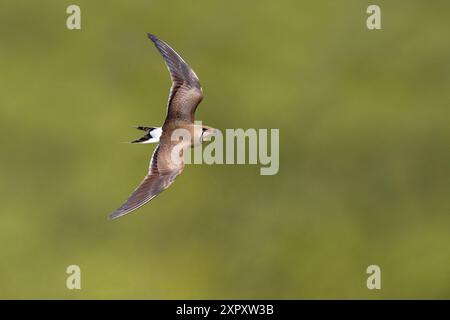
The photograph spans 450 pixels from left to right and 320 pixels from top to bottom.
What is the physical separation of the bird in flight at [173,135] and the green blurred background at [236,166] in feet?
36.1

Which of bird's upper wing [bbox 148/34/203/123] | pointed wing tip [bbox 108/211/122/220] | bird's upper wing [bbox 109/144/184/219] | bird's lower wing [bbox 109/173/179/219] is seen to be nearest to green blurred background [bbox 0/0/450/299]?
bird's upper wing [bbox 148/34/203/123]

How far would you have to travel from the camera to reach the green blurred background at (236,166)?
1099 inches

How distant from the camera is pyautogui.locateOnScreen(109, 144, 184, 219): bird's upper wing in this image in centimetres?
1484

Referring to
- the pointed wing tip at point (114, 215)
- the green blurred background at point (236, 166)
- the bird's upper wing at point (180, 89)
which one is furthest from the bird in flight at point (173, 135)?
the green blurred background at point (236, 166)

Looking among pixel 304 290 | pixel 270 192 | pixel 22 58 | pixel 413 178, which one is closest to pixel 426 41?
pixel 413 178

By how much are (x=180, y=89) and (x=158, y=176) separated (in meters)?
1.98

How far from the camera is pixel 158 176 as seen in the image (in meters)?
15.3

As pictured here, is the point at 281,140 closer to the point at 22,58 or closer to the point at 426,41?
the point at 426,41

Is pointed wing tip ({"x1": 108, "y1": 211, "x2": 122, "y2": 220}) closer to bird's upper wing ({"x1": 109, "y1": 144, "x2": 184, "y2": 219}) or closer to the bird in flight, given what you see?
the bird in flight

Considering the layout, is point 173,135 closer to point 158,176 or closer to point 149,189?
point 158,176

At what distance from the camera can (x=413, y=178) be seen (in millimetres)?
30891

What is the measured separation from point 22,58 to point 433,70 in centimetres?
1474

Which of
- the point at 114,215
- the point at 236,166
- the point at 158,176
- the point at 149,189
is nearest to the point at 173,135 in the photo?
the point at 158,176

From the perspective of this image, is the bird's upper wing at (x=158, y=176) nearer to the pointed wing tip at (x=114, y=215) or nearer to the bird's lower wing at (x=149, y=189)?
the bird's lower wing at (x=149, y=189)
